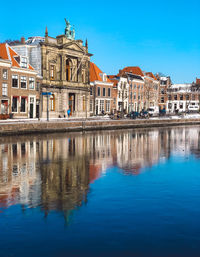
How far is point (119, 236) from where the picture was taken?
28.5 feet

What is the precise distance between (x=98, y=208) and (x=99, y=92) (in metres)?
63.7

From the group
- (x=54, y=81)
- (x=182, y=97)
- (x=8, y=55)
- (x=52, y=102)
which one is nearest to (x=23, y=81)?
(x=8, y=55)

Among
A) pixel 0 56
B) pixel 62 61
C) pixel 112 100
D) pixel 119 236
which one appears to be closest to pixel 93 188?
pixel 119 236

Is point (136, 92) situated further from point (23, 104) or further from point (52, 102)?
point (23, 104)

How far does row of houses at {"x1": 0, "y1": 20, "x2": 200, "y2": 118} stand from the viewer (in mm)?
48875

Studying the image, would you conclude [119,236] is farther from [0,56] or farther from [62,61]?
[62,61]

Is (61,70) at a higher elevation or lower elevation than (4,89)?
higher

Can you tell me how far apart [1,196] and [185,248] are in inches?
278

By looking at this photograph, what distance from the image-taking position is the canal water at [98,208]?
320 inches

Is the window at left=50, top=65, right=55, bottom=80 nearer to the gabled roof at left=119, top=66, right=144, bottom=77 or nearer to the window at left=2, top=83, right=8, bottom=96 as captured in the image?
the window at left=2, top=83, right=8, bottom=96

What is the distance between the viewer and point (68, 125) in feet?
144

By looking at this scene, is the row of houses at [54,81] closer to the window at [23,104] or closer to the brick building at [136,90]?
the window at [23,104]

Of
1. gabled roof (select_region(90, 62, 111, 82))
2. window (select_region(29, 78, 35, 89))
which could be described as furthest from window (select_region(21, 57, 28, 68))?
gabled roof (select_region(90, 62, 111, 82))

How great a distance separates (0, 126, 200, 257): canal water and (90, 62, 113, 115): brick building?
51.9 metres
